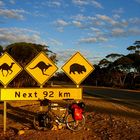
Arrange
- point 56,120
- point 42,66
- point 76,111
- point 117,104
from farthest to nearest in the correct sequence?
point 117,104, point 42,66, point 56,120, point 76,111

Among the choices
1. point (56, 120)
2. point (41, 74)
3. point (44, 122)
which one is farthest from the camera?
point (41, 74)

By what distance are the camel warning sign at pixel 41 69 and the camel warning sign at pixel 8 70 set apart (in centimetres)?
37

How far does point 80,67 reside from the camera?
46.0ft

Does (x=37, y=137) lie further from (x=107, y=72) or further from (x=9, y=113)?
(x=107, y=72)

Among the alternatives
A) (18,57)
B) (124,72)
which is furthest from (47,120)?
(124,72)

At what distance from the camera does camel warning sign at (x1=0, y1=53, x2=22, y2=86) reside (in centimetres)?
1370

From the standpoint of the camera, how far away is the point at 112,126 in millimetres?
13867

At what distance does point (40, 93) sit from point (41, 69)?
31.5 inches

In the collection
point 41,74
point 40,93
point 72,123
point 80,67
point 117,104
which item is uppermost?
point 80,67

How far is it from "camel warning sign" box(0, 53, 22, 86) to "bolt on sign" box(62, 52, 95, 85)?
61.9 inches

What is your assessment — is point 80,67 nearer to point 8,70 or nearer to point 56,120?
point 56,120

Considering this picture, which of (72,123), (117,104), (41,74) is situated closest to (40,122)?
(72,123)

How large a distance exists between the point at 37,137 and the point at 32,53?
3542 centimetres

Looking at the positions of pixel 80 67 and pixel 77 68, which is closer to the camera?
pixel 77 68
